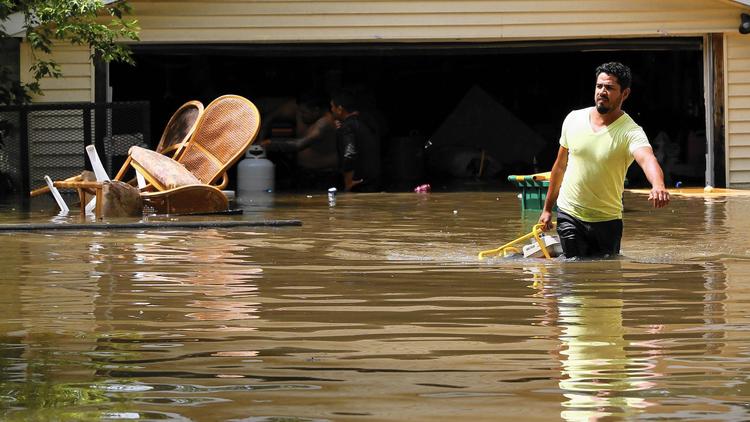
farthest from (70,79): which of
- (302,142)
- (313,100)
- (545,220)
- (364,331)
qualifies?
(364,331)

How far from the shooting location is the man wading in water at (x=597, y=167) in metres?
9.24

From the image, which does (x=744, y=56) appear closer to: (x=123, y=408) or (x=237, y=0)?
(x=237, y=0)

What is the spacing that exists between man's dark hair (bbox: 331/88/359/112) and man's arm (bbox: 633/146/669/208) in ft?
44.1

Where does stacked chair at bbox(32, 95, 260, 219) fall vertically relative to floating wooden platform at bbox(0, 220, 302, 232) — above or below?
above

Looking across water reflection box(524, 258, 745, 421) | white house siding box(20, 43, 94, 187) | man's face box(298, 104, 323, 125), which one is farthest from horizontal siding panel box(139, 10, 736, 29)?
water reflection box(524, 258, 745, 421)

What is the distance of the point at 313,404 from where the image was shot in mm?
4844

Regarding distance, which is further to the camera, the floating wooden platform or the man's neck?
the floating wooden platform

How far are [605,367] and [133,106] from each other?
42.2 feet

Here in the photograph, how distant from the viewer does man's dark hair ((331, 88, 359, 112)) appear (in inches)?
892

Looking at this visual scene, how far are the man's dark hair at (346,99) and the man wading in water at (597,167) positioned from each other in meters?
12.7

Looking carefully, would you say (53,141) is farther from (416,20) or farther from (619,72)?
(619,72)

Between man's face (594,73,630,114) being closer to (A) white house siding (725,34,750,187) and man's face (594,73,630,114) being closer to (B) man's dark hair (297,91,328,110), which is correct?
(A) white house siding (725,34,750,187)

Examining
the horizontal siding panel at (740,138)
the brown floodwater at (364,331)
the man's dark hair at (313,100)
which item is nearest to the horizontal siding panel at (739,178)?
the horizontal siding panel at (740,138)

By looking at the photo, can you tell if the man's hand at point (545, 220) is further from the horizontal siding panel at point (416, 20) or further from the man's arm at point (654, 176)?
the horizontal siding panel at point (416, 20)
